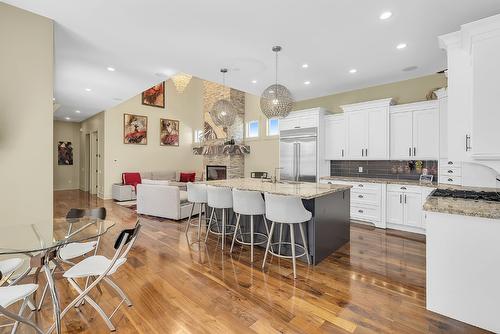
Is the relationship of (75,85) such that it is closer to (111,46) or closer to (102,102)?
(102,102)

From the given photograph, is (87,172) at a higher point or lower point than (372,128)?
lower

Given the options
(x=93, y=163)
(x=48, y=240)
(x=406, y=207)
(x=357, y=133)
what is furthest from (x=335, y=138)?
(x=93, y=163)

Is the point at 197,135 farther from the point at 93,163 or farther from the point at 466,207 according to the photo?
the point at 466,207

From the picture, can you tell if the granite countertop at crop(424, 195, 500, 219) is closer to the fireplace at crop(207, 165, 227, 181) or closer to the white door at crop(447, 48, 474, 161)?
Result: the white door at crop(447, 48, 474, 161)

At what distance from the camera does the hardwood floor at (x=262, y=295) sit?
1933mm

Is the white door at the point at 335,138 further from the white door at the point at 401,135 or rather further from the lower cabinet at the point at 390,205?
the white door at the point at 401,135

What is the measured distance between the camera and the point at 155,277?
9.00ft

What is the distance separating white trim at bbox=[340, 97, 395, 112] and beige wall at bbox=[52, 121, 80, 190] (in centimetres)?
1080

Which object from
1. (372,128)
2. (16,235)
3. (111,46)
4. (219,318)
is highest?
(111,46)

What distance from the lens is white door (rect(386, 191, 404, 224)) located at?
14.7 feet

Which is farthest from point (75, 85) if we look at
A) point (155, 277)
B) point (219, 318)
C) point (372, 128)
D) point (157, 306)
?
point (372, 128)

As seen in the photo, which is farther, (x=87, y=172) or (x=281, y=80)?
(x=87, y=172)

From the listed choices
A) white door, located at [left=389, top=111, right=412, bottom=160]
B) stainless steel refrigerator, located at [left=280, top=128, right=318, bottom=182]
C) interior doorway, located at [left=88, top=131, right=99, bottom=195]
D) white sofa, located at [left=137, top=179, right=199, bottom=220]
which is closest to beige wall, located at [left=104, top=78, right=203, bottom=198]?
interior doorway, located at [left=88, top=131, right=99, bottom=195]

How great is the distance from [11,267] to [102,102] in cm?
600
